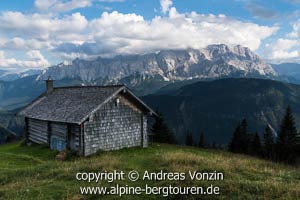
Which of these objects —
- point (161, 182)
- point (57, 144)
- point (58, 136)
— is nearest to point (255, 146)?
point (57, 144)

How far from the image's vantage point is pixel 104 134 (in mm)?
31891

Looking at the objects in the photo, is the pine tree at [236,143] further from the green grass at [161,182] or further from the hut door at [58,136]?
the green grass at [161,182]

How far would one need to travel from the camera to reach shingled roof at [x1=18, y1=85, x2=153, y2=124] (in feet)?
102

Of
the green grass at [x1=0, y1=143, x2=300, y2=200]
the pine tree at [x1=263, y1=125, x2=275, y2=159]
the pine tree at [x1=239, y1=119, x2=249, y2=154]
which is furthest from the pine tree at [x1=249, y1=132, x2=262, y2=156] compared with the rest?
the green grass at [x1=0, y1=143, x2=300, y2=200]

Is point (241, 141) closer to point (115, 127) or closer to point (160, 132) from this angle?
point (160, 132)

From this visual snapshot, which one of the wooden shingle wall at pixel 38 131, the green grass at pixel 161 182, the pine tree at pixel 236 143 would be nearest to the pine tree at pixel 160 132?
the pine tree at pixel 236 143

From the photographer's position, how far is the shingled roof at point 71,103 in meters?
31.0

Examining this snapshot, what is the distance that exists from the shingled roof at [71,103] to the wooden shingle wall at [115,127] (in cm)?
86

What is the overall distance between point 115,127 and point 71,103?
5.83 meters

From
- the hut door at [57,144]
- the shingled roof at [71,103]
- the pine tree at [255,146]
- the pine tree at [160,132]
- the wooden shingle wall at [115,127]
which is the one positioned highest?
the shingled roof at [71,103]

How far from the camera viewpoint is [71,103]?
34.5 m

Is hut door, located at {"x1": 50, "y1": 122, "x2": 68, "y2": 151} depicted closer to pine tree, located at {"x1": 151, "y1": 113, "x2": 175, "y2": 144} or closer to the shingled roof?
the shingled roof

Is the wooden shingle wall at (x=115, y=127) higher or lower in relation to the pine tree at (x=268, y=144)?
higher

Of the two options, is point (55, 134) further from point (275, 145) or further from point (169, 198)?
point (275, 145)
